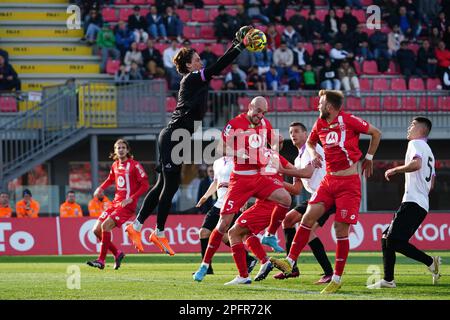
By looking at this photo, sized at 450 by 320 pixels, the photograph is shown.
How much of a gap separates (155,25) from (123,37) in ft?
3.38

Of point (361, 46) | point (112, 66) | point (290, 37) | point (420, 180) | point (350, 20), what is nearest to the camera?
point (420, 180)

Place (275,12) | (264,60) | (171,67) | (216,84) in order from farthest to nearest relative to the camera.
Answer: (275,12) → (264,60) → (216,84) → (171,67)

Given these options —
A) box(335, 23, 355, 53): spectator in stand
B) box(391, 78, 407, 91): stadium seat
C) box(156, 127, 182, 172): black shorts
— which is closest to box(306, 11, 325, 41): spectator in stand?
box(335, 23, 355, 53): spectator in stand

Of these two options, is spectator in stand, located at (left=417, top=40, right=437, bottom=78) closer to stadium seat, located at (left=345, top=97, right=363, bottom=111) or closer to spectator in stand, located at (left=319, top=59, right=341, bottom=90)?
spectator in stand, located at (left=319, top=59, right=341, bottom=90)

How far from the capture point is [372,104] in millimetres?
28953

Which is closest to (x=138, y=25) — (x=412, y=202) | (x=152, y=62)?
(x=152, y=62)

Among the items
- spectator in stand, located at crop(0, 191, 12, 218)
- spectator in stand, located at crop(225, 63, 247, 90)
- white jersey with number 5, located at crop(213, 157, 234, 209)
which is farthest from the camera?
spectator in stand, located at crop(225, 63, 247, 90)

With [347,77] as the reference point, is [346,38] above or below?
above

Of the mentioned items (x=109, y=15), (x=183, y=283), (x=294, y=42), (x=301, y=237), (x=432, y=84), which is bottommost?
(x=183, y=283)

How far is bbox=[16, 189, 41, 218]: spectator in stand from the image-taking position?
2523 centimetres

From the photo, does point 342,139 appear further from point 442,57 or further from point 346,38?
point 442,57

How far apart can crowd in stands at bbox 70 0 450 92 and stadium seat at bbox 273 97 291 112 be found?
2.82 feet

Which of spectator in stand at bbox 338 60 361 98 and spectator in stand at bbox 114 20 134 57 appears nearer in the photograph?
spectator in stand at bbox 338 60 361 98
